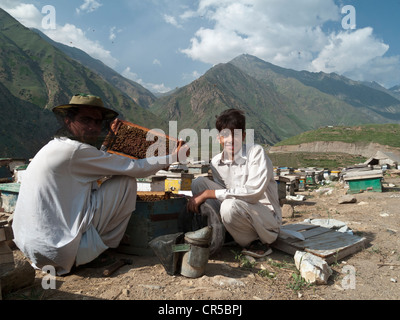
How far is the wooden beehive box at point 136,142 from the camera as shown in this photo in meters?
4.25

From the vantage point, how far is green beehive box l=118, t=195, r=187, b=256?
370 centimetres

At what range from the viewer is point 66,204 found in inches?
119

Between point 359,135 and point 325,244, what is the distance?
56.0 meters

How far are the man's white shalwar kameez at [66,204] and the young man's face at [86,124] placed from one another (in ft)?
0.63

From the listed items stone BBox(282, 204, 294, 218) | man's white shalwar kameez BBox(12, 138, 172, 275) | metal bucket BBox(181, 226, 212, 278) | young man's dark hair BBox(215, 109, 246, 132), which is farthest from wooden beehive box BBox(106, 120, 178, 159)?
stone BBox(282, 204, 294, 218)

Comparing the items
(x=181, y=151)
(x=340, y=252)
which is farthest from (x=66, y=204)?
(x=340, y=252)

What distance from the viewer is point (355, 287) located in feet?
10.2

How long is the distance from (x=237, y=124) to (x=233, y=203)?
1056 mm

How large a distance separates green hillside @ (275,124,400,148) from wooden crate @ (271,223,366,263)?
2004 inches

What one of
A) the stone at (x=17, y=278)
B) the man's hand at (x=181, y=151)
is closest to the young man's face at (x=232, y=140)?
the man's hand at (x=181, y=151)

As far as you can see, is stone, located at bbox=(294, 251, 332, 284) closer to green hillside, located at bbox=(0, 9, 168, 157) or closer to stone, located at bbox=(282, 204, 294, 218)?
stone, located at bbox=(282, 204, 294, 218)

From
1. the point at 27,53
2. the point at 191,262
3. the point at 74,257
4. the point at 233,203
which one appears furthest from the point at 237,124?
the point at 27,53

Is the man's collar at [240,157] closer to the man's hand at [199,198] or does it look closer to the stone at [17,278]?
the man's hand at [199,198]
